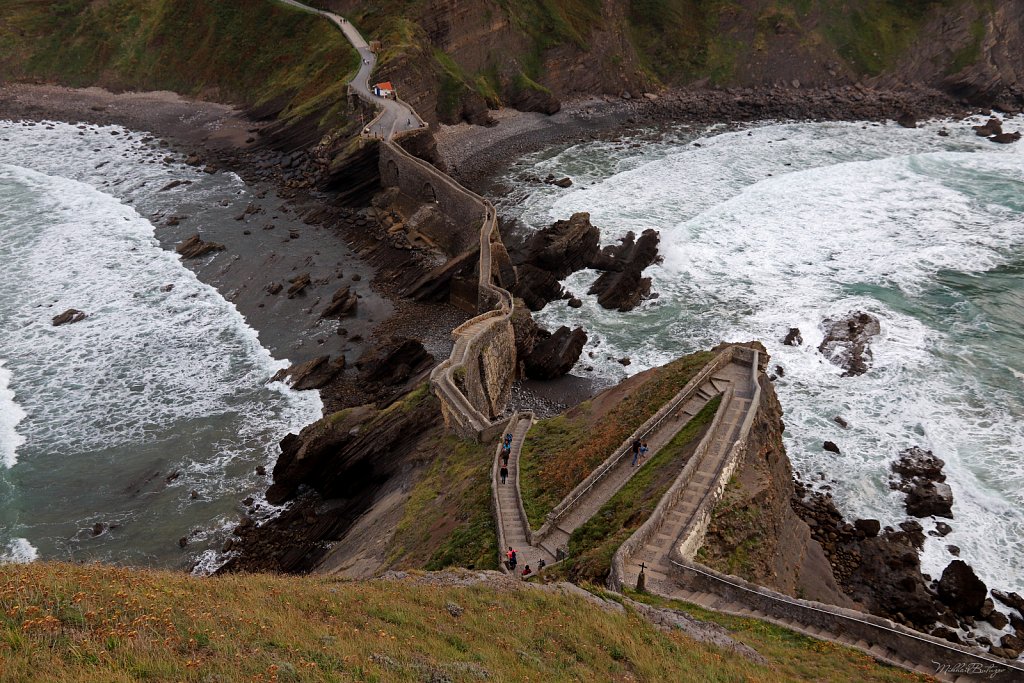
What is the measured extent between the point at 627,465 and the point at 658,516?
4.28 m

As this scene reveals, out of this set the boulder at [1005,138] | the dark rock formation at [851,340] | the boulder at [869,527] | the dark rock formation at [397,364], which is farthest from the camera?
the boulder at [1005,138]

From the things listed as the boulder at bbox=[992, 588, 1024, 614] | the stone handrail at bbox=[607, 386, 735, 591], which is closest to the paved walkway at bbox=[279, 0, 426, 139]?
the stone handrail at bbox=[607, 386, 735, 591]

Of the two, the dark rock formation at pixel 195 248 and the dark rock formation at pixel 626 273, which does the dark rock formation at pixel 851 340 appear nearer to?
the dark rock formation at pixel 626 273

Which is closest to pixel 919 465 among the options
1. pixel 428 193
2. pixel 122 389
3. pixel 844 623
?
pixel 844 623

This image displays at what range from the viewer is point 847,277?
50969mm

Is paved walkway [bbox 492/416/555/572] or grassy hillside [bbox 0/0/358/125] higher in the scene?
grassy hillside [bbox 0/0/358/125]

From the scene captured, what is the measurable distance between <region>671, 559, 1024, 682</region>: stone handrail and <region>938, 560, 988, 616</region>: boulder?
11169mm

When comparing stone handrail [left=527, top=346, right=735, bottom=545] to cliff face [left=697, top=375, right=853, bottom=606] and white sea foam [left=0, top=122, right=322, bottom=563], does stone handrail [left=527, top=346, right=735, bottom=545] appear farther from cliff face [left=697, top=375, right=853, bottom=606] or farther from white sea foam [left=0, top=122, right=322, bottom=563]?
white sea foam [left=0, top=122, right=322, bottom=563]

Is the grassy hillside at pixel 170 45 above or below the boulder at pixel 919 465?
above

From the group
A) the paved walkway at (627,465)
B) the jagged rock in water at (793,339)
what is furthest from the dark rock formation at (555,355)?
the jagged rock in water at (793,339)

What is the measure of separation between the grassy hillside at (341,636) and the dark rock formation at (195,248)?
43658mm

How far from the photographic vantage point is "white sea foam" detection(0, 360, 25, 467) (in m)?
36.2

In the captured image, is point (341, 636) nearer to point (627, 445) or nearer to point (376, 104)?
point (627, 445)

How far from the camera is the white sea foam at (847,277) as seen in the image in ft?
113
